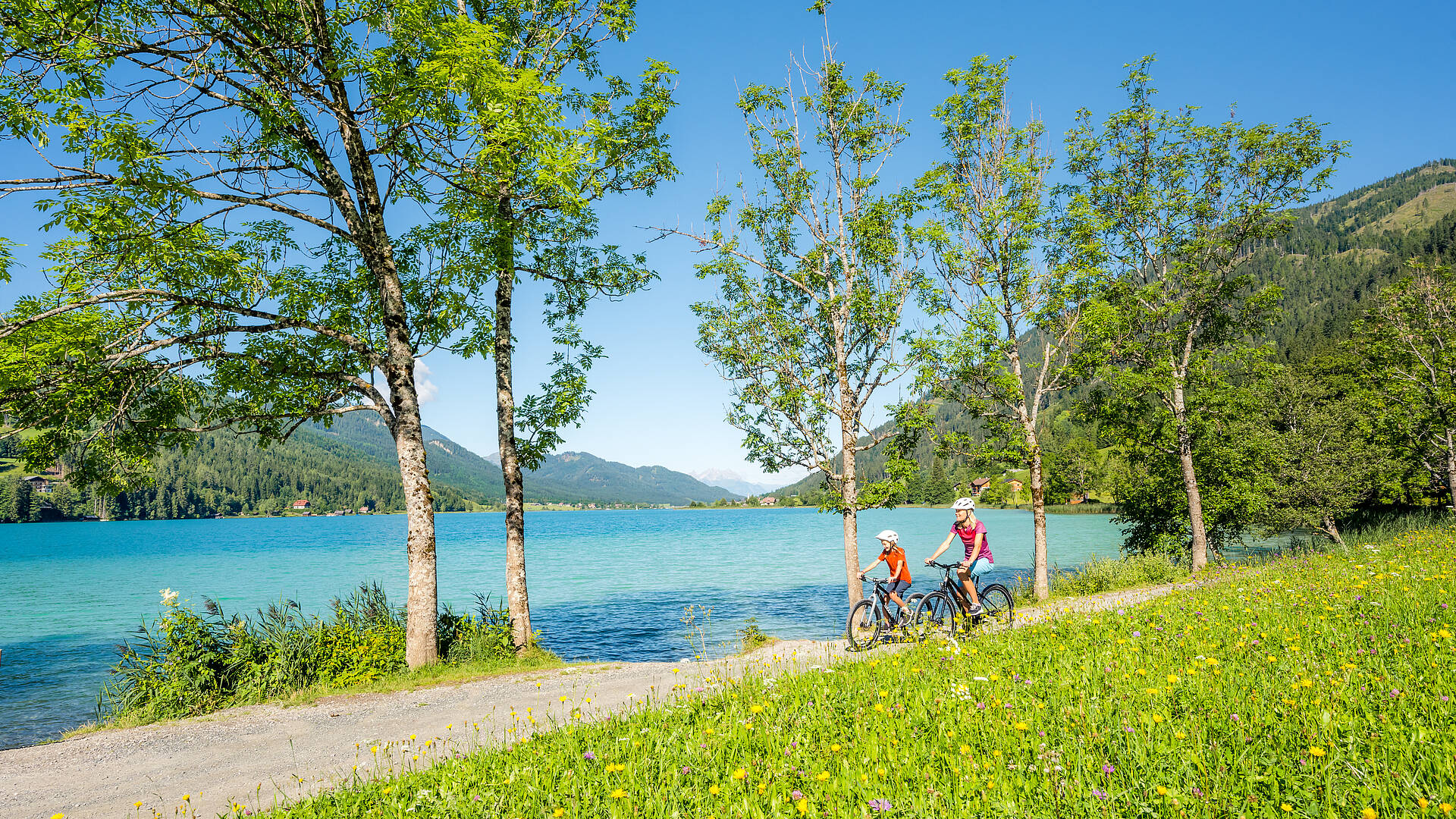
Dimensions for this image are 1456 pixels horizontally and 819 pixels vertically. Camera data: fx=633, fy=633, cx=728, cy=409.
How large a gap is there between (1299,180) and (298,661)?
2993cm

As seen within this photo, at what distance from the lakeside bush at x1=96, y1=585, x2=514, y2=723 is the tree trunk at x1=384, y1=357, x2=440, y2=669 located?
547 mm

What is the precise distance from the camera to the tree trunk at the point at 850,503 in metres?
15.5

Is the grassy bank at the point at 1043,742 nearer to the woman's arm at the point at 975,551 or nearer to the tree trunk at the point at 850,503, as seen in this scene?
the woman's arm at the point at 975,551

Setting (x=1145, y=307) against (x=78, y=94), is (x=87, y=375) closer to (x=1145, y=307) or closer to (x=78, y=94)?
(x=78, y=94)

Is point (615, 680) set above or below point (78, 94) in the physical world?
below

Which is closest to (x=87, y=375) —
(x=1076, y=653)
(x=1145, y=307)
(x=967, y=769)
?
(x=967, y=769)

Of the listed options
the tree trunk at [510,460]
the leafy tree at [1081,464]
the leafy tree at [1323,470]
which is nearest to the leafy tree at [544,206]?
the tree trunk at [510,460]

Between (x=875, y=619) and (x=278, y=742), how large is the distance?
8147 mm

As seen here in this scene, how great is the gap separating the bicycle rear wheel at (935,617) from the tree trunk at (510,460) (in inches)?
286

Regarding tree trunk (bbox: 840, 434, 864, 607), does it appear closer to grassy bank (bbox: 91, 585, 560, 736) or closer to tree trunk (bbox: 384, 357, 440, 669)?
grassy bank (bbox: 91, 585, 560, 736)

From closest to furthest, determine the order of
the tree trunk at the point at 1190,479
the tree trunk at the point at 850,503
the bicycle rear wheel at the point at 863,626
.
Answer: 1. the bicycle rear wheel at the point at 863,626
2. the tree trunk at the point at 850,503
3. the tree trunk at the point at 1190,479

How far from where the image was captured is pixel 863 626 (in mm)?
10188

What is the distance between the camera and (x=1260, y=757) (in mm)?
3879

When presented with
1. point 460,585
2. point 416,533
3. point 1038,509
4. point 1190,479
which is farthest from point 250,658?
point 460,585
